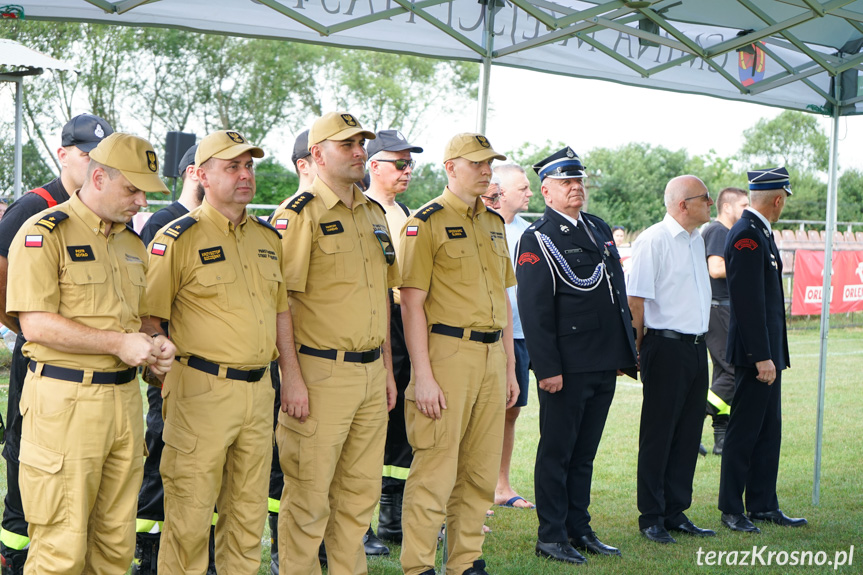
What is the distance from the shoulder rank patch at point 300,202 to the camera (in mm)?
3748

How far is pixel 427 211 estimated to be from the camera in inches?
163

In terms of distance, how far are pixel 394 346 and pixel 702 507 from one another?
255 centimetres

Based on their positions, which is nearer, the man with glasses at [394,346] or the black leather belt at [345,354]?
the black leather belt at [345,354]

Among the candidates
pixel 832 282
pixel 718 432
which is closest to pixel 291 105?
pixel 832 282

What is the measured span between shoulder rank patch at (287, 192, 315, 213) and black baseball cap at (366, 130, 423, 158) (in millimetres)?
1026

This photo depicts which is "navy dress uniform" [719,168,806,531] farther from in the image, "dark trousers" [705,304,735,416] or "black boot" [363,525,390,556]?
"black boot" [363,525,390,556]

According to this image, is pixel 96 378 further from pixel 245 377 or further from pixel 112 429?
pixel 245 377

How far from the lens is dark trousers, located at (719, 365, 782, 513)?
5.37 metres

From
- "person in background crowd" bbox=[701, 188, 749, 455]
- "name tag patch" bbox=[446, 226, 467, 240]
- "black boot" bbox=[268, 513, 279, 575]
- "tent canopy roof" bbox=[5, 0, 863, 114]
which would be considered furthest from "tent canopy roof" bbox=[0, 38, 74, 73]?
"person in background crowd" bbox=[701, 188, 749, 455]

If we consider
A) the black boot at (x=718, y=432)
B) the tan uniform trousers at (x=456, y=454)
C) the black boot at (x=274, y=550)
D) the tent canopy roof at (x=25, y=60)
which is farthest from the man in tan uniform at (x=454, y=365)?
the tent canopy roof at (x=25, y=60)

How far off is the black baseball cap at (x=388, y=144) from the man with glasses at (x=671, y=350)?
145 cm

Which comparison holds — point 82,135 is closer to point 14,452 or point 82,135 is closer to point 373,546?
point 14,452

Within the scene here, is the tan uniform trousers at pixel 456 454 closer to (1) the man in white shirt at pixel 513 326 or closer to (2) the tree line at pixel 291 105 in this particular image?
(1) the man in white shirt at pixel 513 326

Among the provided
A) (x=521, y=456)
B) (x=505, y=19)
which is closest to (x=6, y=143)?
(x=521, y=456)
